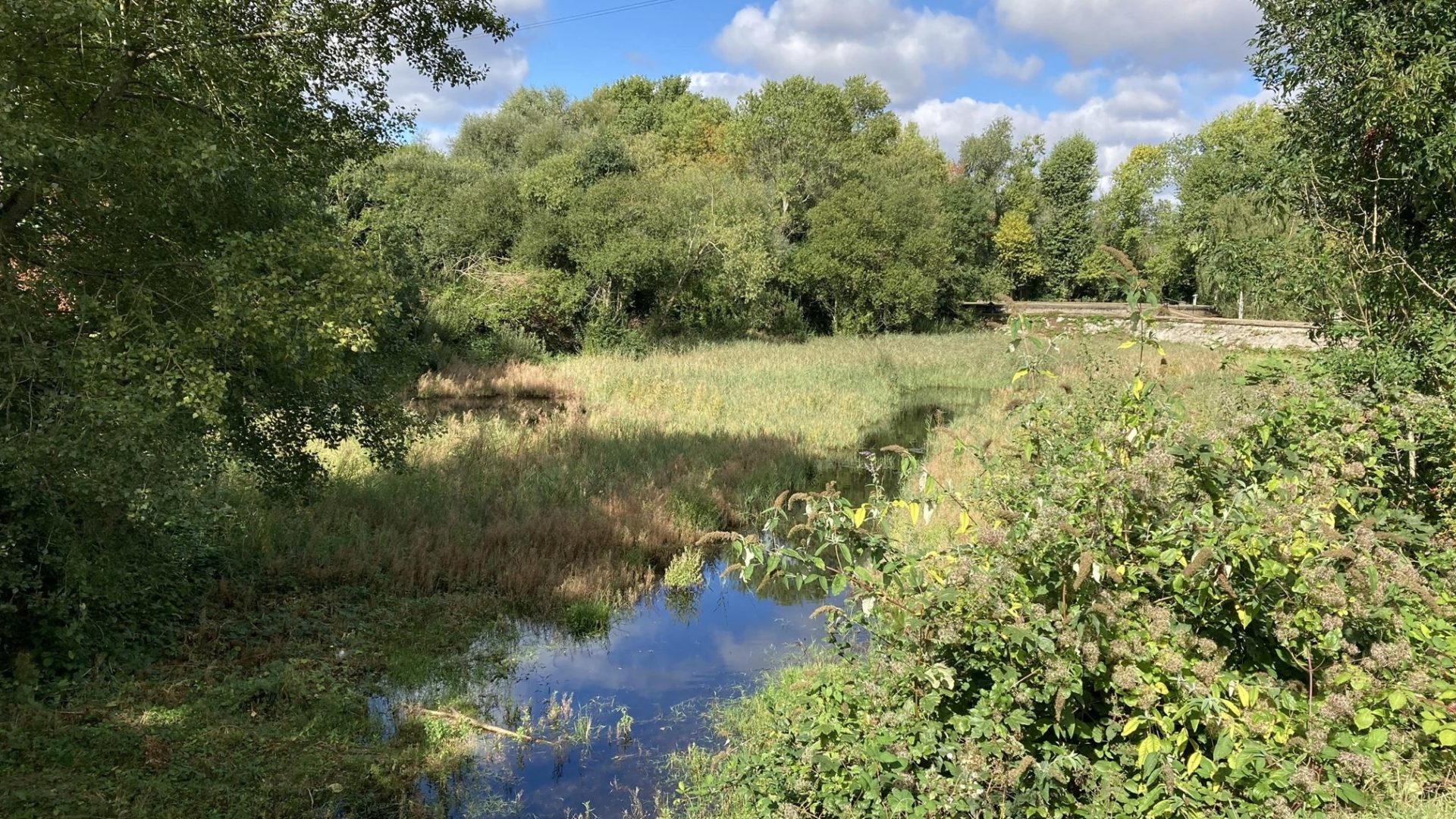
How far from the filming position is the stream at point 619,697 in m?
6.26

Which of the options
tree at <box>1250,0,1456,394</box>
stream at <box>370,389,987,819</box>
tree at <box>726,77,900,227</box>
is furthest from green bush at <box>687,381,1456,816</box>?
tree at <box>726,77,900,227</box>

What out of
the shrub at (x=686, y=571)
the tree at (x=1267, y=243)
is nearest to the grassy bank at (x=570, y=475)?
the shrub at (x=686, y=571)

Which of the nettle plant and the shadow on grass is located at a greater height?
the nettle plant

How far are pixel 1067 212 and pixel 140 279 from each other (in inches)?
2324

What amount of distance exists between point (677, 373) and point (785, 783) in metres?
20.1

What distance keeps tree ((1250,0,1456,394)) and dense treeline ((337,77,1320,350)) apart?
1.40 ft

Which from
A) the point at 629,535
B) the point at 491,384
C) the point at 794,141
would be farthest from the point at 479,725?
the point at 794,141

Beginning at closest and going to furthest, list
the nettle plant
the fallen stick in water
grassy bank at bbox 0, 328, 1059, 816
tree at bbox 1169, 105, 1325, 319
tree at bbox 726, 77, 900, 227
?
the nettle plant
grassy bank at bbox 0, 328, 1059, 816
the fallen stick in water
tree at bbox 1169, 105, 1325, 319
tree at bbox 726, 77, 900, 227

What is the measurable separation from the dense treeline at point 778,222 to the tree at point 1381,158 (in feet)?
1.40

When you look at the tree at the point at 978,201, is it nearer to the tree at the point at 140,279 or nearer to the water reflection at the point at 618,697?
the water reflection at the point at 618,697

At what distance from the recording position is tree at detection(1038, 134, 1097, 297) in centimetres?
5584

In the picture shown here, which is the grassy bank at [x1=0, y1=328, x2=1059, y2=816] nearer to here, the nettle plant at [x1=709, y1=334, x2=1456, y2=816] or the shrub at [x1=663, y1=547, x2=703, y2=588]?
the shrub at [x1=663, y1=547, x2=703, y2=588]

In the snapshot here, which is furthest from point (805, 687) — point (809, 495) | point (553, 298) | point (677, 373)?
point (553, 298)

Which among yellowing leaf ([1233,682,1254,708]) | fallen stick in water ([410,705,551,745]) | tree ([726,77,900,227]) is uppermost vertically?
tree ([726,77,900,227])
